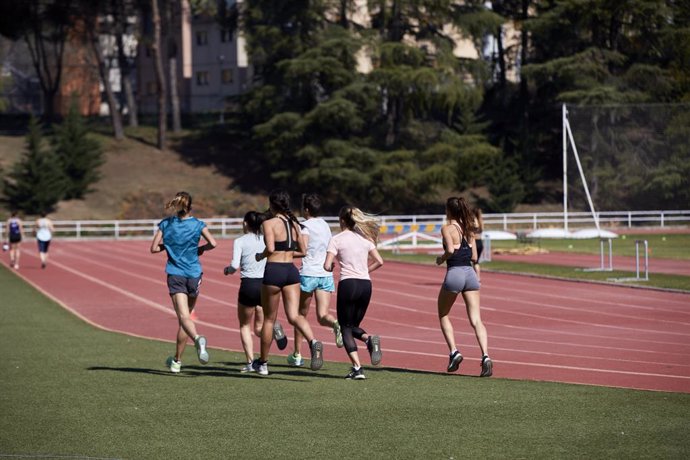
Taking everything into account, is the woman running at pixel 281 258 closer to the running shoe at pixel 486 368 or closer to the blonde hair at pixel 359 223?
the blonde hair at pixel 359 223

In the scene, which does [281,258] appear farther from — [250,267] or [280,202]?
[250,267]

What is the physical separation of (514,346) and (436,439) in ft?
24.1

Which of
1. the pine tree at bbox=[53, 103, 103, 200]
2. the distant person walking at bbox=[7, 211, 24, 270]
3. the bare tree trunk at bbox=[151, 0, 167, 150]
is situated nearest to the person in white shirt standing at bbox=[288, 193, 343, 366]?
the distant person walking at bbox=[7, 211, 24, 270]

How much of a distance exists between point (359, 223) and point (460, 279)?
123 centimetres

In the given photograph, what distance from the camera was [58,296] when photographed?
1050 inches

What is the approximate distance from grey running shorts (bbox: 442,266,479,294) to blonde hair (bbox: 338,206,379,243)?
0.92m

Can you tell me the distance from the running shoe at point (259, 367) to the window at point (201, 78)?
85125 mm

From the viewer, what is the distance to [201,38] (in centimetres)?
9681

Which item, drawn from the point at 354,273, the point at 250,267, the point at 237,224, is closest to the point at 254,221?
the point at 250,267

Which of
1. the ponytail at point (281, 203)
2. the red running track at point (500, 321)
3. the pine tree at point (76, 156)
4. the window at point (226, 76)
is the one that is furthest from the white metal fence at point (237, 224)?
the ponytail at point (281, 203)

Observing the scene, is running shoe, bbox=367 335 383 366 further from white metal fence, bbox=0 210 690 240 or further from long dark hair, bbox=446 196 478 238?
white metal fence, bbox=0 210 690 240

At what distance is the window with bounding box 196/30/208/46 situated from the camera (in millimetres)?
96250

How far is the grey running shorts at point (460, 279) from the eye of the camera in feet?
42.2

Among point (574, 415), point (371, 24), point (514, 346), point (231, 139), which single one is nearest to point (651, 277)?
point (514, 346)
